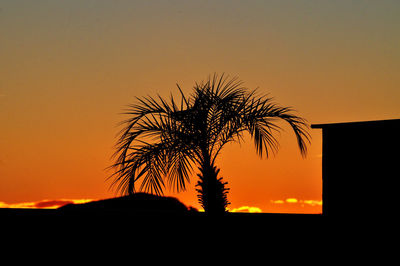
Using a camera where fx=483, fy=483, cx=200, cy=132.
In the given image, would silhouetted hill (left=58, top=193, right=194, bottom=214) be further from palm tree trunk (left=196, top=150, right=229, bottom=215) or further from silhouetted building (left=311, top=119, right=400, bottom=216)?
silhouetted building (left=311, top=119, right=400, bottom=216)

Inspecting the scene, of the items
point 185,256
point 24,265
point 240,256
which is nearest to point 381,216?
point 240,256

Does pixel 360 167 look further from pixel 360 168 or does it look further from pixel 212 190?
pixel 212 190

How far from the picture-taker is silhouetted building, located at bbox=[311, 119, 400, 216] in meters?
8.29

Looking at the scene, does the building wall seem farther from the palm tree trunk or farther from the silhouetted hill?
the silhouetted hill

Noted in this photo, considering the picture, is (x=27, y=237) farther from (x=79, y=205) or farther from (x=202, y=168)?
(x=79, y=205)

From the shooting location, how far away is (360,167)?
8.56m

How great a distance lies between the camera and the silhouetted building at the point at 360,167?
829 centimetres

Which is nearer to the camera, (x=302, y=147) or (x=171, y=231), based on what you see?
(x=171, y=231)

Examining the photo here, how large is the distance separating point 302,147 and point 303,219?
169 cm

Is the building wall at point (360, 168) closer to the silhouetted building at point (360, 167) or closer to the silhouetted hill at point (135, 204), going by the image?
the silhouetted building at point (360, 167)

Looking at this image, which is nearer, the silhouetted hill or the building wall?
the building wall

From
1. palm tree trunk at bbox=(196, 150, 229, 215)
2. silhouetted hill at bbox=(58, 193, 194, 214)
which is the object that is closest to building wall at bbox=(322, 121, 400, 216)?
A: palm tree trunk at bbox=(196, 150, 229, 215)

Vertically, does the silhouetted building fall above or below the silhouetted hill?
above

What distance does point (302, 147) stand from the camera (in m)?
8.88
